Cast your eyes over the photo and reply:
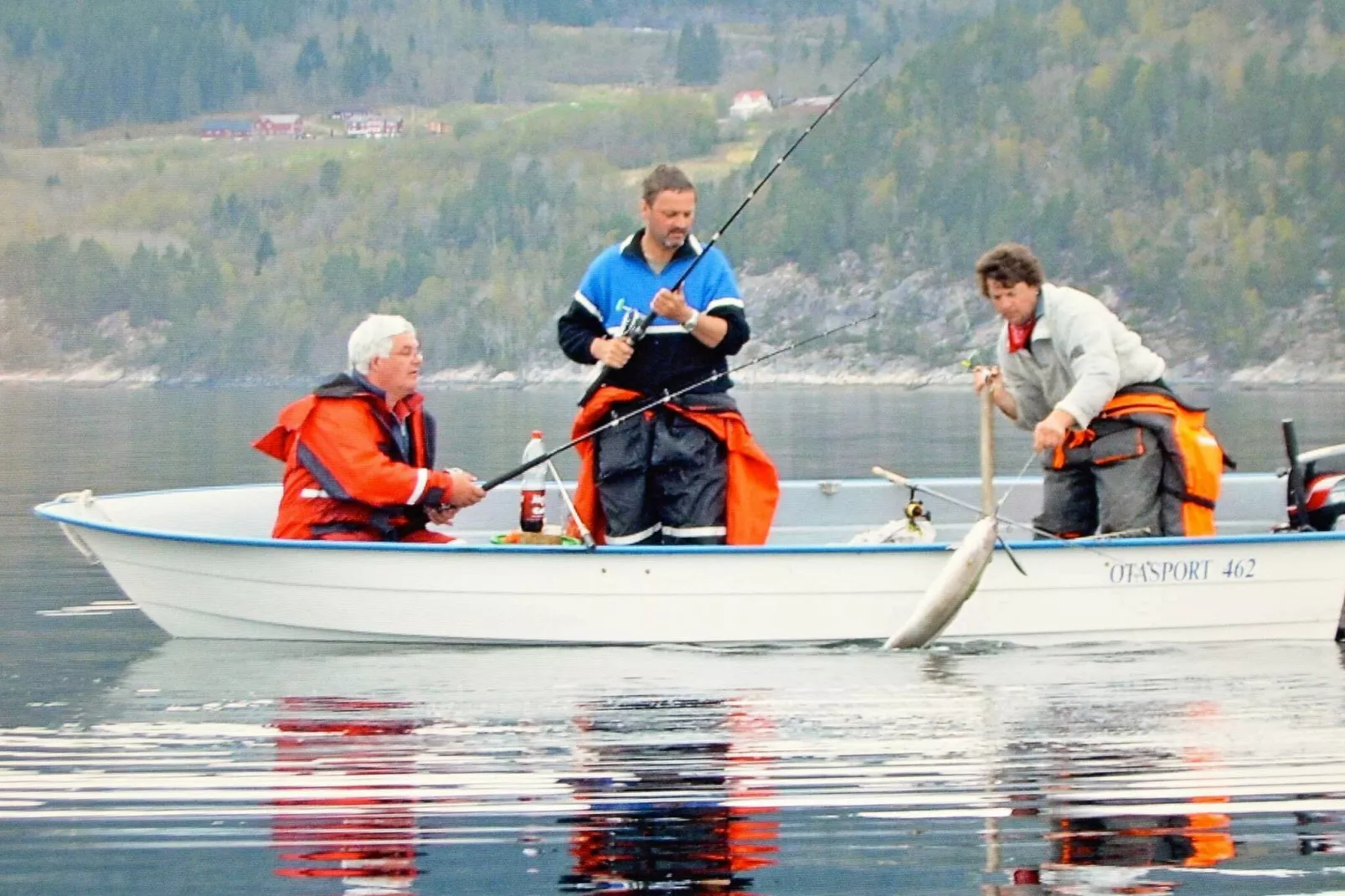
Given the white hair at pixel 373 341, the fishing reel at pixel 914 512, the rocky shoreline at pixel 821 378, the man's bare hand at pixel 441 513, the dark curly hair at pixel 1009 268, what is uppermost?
the rocky shoreline at pixel 821 378

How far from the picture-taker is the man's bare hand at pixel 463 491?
33.5 feet

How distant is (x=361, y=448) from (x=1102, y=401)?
3.08 metres

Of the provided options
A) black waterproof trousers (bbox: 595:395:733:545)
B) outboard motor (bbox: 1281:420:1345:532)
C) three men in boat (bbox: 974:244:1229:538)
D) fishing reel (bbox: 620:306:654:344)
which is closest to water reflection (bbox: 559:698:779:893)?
black waterproof trousers (bbox: 595:395:733:545)

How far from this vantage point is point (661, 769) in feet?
25.0

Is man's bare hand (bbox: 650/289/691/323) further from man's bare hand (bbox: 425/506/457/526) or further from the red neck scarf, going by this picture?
the red neck scarf

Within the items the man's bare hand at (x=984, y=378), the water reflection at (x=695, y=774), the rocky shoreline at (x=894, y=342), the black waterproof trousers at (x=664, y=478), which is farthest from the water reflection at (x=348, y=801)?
the rocky shoreline at (x=894, y=342)

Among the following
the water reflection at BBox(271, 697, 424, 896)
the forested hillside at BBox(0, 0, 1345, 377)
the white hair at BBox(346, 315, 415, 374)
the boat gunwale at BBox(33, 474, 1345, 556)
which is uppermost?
the forested hillside at BBox(0, 0, 1345, 377)

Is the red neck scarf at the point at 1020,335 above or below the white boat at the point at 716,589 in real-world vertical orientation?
above

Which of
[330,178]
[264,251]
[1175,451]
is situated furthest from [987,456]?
[330,178]

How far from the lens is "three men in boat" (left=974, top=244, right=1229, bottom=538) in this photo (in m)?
10.2

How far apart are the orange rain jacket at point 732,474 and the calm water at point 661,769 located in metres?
0.70

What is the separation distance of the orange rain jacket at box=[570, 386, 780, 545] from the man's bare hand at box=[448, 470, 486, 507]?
0.55 meters

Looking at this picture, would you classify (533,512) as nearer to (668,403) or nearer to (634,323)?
(668,403)

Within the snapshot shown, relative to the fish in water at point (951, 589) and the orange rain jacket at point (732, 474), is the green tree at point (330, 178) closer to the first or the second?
the orange rain jacket at point (732, 474)
